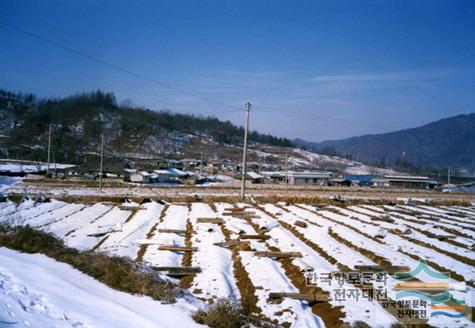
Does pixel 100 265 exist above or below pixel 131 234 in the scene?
above

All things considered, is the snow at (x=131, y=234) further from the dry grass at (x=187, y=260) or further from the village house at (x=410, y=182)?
the village house at (x=410, y=182)

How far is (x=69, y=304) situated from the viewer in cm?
543

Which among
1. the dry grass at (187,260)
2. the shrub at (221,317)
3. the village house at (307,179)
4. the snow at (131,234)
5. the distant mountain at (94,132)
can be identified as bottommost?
the dry grass at (187,260)

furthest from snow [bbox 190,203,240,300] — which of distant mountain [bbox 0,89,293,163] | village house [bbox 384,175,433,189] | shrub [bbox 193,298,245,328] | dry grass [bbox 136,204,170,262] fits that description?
distant mountain [bbox 0,89,293,163]

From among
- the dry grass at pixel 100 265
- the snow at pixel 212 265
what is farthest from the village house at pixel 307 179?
the dry grass at pixel 100 265

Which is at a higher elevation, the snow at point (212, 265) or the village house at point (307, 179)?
the village house at point (307, 179)

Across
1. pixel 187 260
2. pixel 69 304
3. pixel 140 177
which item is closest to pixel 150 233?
pixel 187 260

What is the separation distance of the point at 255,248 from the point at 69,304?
723 centimetres

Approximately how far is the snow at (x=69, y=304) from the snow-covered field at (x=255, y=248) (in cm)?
3

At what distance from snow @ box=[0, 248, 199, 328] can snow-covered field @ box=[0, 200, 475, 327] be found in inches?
1.3

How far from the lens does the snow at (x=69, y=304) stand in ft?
15.9

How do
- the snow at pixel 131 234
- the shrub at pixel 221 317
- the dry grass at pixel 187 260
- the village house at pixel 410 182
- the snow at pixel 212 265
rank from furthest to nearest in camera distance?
the village house at pixel 410 182, the snow at pixel 131 234, the dry grass at pixel 187 260, the snow at pixel 212 265, the shrub at pixel 221 317

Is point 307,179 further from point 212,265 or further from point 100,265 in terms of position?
point 100,265

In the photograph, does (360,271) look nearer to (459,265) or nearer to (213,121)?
(459,265)
